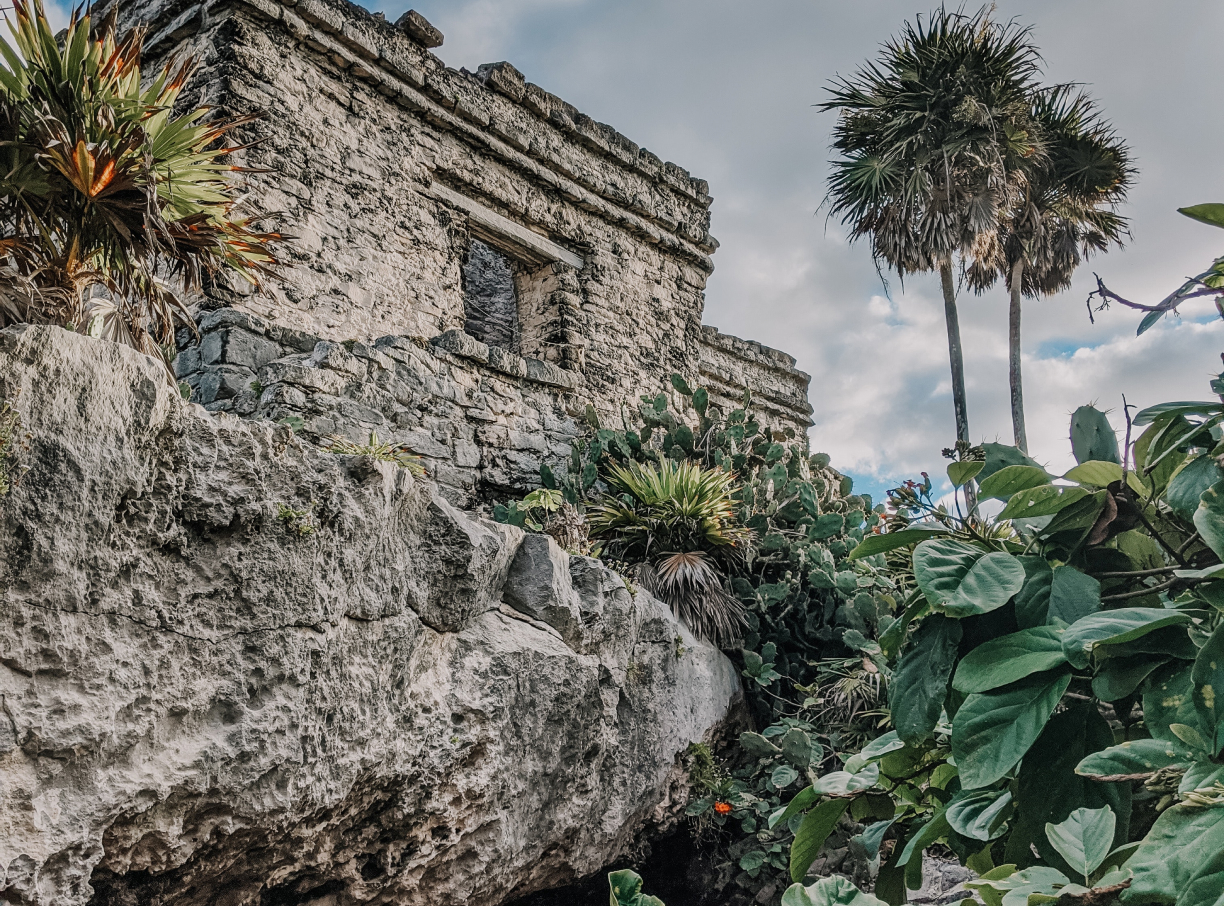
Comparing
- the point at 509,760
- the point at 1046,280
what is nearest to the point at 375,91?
the point at 509,760

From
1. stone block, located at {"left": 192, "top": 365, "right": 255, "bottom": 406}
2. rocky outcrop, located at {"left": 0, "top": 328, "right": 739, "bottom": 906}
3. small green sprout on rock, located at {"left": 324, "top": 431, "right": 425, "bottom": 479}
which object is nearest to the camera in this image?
rocky outcrop, located at {"left": 0, "top": 328, "right": 739, "bottom": 906}

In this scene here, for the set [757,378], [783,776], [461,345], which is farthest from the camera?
[757,378]

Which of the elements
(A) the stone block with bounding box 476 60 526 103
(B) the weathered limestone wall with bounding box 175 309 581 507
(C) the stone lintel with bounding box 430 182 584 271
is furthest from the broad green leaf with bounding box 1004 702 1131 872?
(A) the stone block with bounding box 476 60 526 103

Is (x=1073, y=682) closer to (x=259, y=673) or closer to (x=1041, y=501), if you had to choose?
(x=1041, y=501)

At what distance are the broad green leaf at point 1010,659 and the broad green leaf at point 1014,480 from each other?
0.28m

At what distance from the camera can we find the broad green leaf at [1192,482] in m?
1.40

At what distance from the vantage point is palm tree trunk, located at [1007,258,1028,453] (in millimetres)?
13086

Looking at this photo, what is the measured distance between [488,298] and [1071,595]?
8.21 meters

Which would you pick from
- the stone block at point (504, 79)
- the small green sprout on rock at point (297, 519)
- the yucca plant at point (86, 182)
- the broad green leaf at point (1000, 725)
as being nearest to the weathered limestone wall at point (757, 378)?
the stone block at point (504, 79)

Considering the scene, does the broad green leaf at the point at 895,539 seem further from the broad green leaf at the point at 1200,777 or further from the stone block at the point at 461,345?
the stone block at the point at 461,345

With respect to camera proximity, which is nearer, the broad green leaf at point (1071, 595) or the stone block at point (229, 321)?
the broad green leaf at point (1071, 595)

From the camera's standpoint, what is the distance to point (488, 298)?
9.21 metres

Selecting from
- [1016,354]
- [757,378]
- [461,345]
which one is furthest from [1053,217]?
[461,345]

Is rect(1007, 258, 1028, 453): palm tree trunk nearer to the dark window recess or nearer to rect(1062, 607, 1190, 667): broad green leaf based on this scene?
the dark window recess
